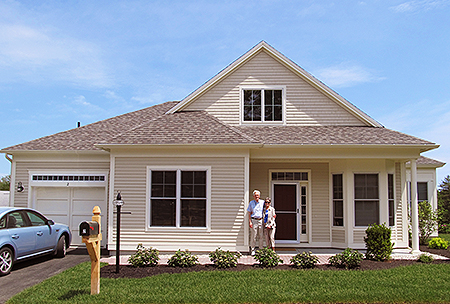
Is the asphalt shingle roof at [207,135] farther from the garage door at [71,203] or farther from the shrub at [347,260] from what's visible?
the shrub at [347,260]

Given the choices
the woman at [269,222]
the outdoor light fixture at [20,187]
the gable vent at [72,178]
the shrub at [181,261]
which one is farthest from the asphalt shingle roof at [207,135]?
the shrub at [181,261]

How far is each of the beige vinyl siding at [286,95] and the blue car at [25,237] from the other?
19.5ft

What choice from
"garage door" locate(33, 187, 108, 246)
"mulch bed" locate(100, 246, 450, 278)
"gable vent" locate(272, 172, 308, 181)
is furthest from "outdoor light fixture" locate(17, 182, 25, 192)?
"gable vent" locate(272, 172, 308, 181)

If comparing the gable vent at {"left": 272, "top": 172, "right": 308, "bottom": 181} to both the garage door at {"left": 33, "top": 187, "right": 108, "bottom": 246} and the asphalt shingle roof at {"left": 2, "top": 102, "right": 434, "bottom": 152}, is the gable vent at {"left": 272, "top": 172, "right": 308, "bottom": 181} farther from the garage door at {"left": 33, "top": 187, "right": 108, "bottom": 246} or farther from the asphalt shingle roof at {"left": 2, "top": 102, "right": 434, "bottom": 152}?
the garage door at {"left": 33, "top": 187, "right": 108, "bottom": 246}

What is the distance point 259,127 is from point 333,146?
2.76 meters

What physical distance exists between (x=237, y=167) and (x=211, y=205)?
1.34m

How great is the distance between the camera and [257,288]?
7.30 m

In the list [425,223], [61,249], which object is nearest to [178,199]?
[61,249]

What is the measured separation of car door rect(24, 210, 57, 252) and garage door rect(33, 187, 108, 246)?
242 cm

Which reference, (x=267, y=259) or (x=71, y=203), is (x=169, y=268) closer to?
(x=267, y=259)

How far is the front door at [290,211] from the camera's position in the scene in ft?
41.8

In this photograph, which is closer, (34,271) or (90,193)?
(34,271)

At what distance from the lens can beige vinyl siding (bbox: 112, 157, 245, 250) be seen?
10.9 m

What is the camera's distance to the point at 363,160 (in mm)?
12172
